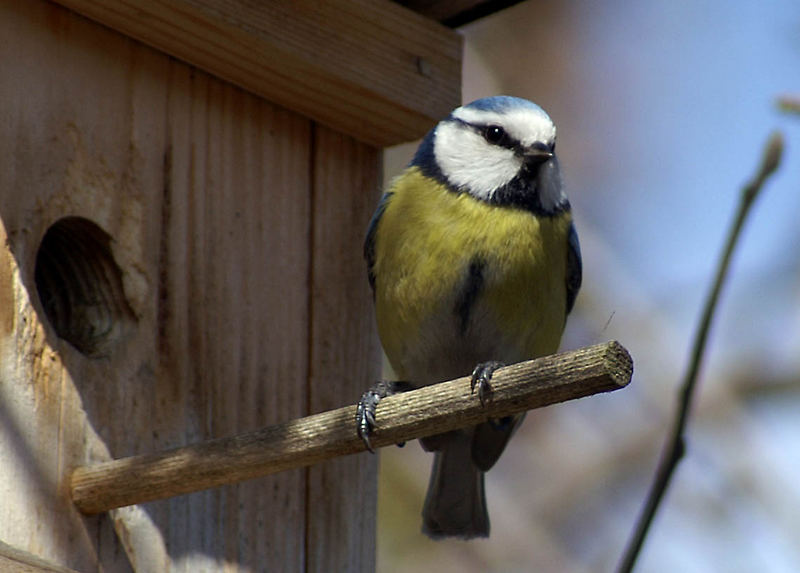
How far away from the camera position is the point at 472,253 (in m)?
2.93

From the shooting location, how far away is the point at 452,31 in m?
3.29

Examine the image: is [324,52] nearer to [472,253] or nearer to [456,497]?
[472,253]

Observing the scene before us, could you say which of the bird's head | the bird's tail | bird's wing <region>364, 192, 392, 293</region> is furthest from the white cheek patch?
the bird's tail

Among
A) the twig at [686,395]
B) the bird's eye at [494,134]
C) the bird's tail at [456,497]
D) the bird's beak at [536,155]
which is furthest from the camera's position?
the bird's tail at [456,497]

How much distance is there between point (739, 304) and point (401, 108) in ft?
6.80

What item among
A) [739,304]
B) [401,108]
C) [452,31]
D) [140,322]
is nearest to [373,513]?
[140,322]

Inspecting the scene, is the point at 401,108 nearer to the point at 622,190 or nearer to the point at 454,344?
the point at 454,344

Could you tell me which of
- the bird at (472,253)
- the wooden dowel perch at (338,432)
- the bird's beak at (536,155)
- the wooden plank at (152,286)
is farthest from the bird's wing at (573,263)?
the wooden dowel perch at (338,432)

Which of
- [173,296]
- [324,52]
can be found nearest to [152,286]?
[173,296]

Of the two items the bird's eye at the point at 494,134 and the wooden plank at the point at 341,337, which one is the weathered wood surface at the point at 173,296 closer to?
the wooden plank at the point at 341,337

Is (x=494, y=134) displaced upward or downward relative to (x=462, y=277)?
upward

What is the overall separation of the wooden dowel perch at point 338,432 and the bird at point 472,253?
56 cm

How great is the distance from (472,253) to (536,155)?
13.1 inches

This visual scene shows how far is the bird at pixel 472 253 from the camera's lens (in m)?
2.94
